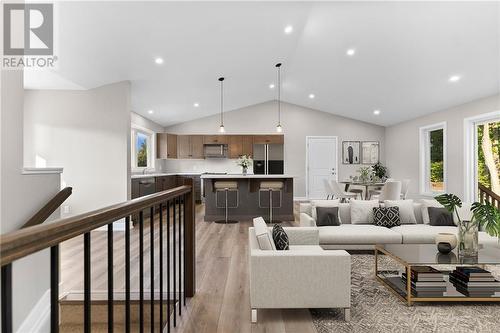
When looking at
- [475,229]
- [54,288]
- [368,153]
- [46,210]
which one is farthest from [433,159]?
[54,288]

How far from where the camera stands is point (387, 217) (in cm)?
465

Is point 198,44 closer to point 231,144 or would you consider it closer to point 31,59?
point 31,59

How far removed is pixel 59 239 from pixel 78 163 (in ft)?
19.3

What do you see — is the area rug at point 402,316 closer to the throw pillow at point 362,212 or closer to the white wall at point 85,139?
the throw pillow at point 362,212

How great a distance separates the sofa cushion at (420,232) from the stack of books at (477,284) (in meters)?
1.04

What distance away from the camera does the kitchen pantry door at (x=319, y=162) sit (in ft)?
36.8

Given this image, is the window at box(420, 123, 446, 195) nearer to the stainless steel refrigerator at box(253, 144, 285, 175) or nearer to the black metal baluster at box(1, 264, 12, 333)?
the stainless steel refrigerator at box(253, 144, 285, 175)

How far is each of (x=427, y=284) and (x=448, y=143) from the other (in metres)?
5.83

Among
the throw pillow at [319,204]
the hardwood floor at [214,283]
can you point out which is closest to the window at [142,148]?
the hardwood floor at [214,283]

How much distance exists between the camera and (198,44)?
5289 mm

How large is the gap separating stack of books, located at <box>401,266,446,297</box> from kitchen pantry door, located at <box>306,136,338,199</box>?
324 inches

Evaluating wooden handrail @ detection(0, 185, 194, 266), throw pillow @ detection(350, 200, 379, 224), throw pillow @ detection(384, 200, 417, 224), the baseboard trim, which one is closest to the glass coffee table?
throw pillow @ detection(350, 200, 379, 224)

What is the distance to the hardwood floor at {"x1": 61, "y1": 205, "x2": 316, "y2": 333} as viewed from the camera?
2.55 m

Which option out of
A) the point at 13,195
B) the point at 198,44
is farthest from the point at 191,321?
the point at 198,44
